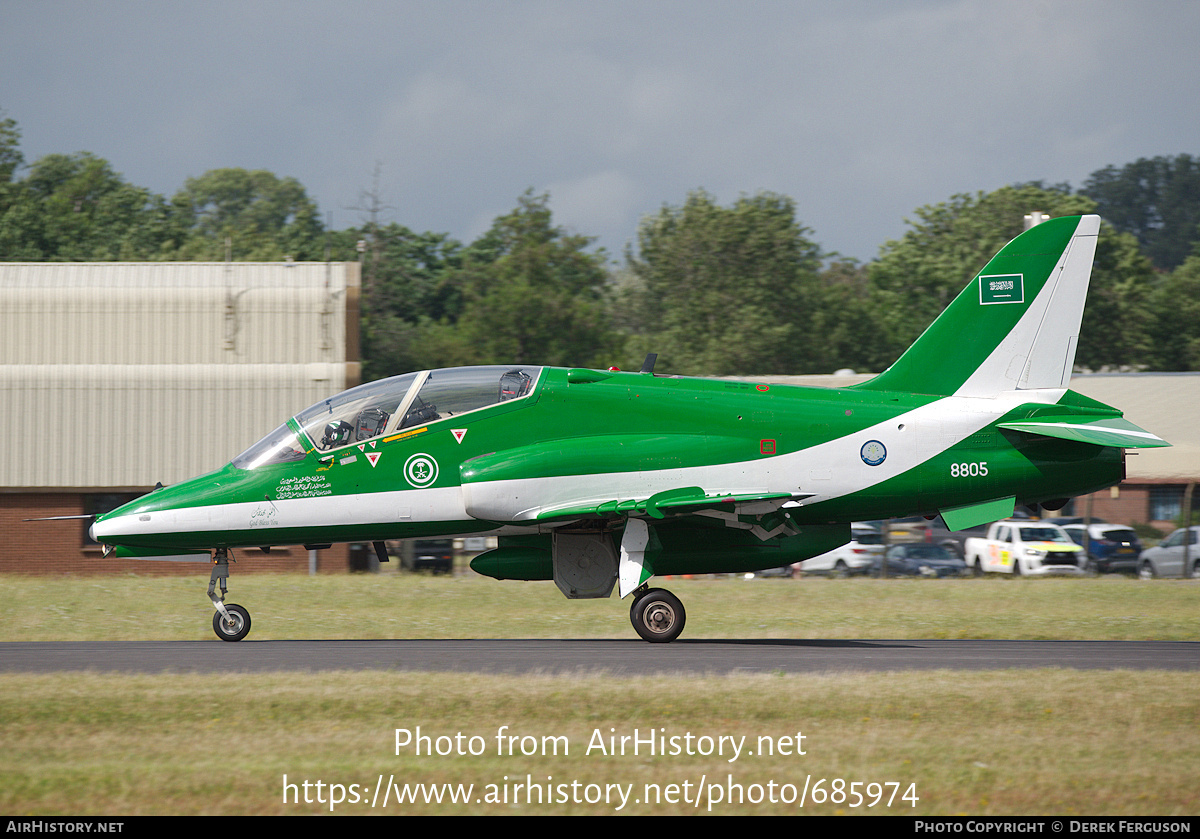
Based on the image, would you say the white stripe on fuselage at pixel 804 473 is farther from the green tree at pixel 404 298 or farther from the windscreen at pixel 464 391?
the green tree at pixel 404 298

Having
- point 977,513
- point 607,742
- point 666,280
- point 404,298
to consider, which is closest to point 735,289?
point 666,280

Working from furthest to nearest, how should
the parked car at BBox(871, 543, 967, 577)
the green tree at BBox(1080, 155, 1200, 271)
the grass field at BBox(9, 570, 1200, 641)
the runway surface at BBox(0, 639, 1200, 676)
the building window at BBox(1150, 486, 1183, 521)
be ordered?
the green tree at BBox(1080, 155, 1200, 271), the building window at BBox(1150, 486, 1183, 521), the parked car at BBox(871, 543, 967, 577), the grass field at BBox(9, 570, 1200, 641), the runway surface at BBox(0, 639, 1200, 676)

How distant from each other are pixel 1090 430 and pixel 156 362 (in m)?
26.2

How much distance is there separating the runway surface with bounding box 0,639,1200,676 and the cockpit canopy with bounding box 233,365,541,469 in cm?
260

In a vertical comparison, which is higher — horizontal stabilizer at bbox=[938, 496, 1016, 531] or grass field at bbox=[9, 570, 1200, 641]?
horizontal stabilizer at bbox=[938, 496, 1016, 531]

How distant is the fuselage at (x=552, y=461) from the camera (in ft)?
52.1

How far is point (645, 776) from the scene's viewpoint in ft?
28.8

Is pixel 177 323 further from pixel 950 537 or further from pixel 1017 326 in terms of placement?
pixel 1017 326

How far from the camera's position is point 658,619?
16.1m

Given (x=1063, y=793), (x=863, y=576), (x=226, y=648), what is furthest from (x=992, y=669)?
(x=863, y=576)

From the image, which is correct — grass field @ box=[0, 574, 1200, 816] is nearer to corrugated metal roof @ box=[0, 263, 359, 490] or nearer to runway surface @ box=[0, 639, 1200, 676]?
runway surface @ box=[0, 639, 1200, 676]

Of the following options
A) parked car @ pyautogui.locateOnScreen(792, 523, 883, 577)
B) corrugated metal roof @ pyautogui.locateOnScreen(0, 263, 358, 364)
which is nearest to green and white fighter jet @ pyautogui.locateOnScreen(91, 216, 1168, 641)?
parked car @ pyautogui.locateOnScreen(792, 523, 883, 577)

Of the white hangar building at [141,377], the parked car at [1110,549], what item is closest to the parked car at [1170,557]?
the parked car at [1110,549]

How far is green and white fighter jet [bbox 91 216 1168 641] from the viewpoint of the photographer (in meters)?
15.9
